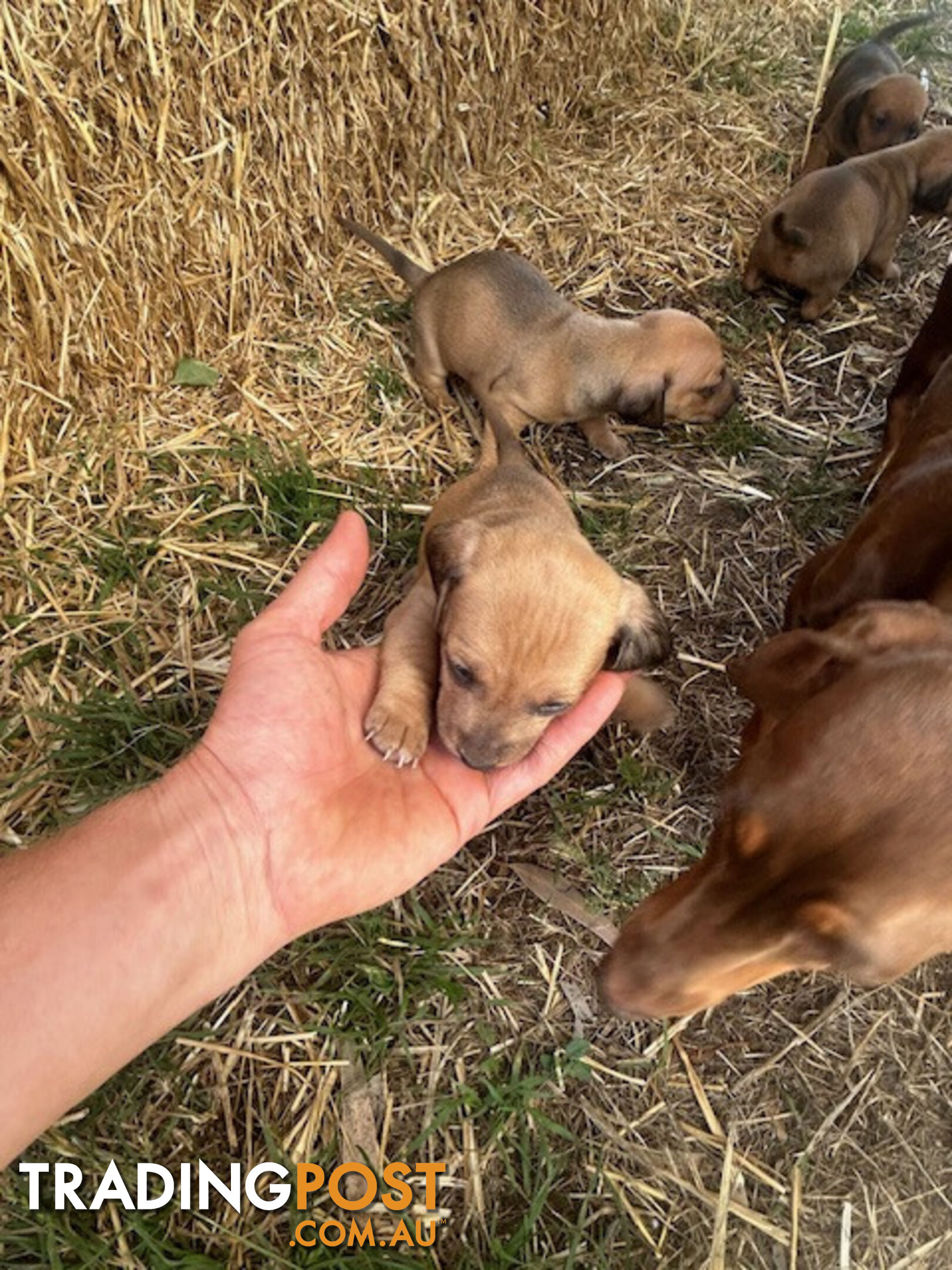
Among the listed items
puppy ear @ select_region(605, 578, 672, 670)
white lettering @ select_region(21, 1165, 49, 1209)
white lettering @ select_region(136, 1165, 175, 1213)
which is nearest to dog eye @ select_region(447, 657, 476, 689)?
puppy ear @ select_region(605, 578, 672, 670)

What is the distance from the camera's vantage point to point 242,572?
3365 millimetres

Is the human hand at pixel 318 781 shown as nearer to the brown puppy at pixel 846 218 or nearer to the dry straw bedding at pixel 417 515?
the dry straw bedding at pixel 417 515

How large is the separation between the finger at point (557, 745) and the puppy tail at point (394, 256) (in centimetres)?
214

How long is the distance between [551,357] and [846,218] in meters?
1.48

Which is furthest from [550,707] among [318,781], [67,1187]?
[67,1187]

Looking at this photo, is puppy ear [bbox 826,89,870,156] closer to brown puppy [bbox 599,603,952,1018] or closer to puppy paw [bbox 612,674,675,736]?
puppy paw [bbox 612,674,675,736]

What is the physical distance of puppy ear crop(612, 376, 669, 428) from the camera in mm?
3818

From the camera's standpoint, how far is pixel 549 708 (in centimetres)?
→ 252

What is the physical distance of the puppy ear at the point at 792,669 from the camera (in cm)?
180

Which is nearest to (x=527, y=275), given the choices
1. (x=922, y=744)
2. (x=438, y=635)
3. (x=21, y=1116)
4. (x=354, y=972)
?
(x=438, y=635)

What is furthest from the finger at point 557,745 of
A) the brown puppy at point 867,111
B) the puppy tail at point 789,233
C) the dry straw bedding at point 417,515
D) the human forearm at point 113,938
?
the brown puppy at point 867,111

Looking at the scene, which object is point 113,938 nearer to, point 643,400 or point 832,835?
point 832,835

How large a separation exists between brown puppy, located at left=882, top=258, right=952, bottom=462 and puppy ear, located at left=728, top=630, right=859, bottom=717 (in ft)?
5.87

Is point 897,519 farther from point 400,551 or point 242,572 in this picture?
point 242,572
